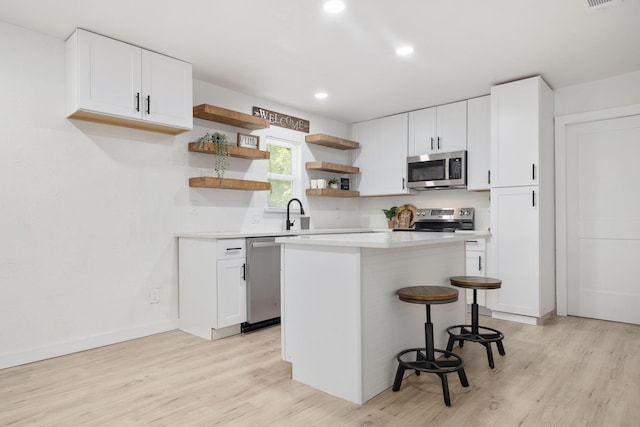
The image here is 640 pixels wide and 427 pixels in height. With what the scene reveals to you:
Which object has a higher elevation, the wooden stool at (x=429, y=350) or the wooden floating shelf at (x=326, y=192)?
the wooden floating shelf at (x=326, y=192)

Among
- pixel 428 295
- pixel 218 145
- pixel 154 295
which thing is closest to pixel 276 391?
pixel 428 295

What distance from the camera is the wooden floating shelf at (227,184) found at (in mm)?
3797

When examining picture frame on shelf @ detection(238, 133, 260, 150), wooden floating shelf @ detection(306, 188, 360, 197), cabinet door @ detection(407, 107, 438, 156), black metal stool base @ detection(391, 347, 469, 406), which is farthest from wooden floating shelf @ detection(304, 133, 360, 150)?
black metal stool base @ detection(391, 347, 469, 406)

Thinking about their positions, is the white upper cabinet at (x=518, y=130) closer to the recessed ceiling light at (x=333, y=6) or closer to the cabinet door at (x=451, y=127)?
the cabinet door at (x=451, y=127)

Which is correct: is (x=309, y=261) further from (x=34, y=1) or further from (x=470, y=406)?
(x=34, y=1)

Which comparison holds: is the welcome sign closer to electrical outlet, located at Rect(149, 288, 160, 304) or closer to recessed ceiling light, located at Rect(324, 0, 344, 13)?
recessed ceiling light, located at Rect(324, 0, 344, 13)

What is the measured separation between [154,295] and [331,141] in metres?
2.90

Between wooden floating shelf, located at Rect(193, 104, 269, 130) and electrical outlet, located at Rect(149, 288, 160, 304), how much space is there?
1740 mm

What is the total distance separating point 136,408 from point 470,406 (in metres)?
1.83

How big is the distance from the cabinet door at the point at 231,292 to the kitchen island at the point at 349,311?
979mm

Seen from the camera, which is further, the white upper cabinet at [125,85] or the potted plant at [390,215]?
the potted plant at [390,215]

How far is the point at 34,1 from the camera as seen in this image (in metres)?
2.56

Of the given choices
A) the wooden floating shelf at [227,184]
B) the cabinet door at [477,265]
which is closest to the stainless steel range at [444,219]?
the cabinet door at [477,265]

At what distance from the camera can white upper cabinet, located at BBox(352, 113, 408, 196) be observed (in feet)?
17.4
